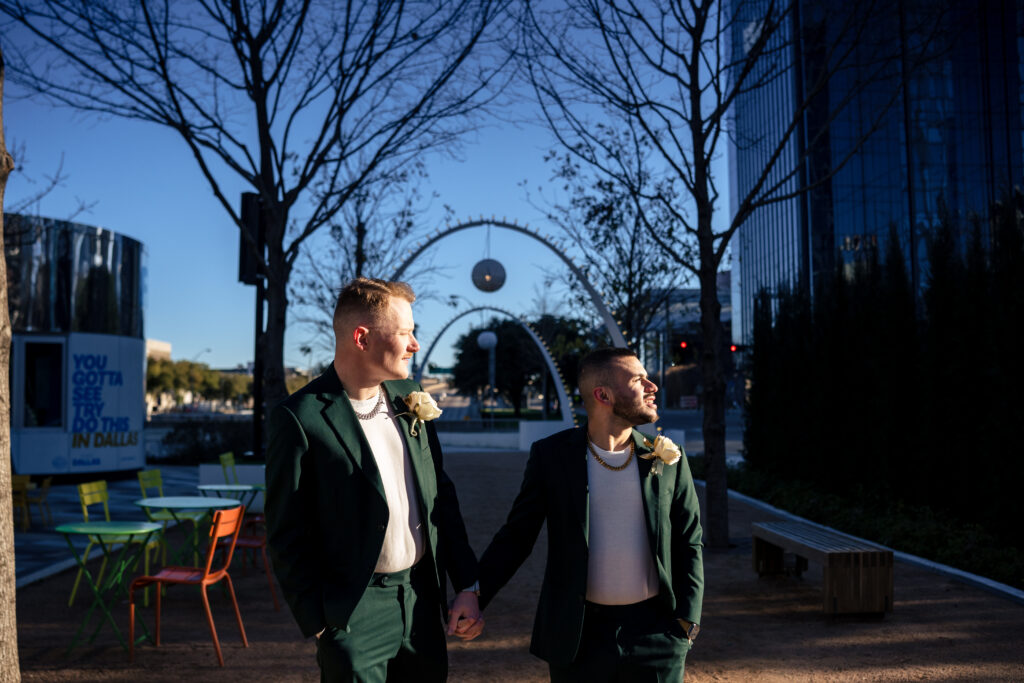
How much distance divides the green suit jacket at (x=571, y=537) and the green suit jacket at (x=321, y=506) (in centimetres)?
58

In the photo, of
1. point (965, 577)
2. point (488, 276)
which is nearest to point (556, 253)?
point (488, 276)

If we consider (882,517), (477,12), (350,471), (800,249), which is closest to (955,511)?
(882,517)

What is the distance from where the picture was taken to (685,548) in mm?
2846

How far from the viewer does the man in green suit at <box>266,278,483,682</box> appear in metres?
2.40

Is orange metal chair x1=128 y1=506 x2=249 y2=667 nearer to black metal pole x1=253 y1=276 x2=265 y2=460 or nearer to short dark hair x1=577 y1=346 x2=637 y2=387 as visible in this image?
short dark hair x1=577 y1=346 x2=637 y2=387

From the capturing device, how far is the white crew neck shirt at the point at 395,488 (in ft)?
8.29

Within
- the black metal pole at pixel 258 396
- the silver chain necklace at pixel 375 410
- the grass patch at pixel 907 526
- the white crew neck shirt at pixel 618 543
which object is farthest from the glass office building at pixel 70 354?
the white crew neck shirt at pixel 618 543

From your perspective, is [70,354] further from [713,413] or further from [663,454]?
[663,454]

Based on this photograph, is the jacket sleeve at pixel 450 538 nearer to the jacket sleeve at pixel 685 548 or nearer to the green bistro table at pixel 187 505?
the jacket sleeve at pixel 685 548

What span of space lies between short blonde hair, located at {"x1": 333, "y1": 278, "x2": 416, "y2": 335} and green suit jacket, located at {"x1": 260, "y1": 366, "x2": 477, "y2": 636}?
0.24m

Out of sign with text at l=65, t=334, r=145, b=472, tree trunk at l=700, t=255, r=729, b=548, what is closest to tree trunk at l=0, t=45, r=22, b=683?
tree trunk at l=700, t=255, r=729, b=548

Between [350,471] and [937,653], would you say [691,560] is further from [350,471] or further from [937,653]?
[937,653]

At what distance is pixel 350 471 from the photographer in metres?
2.48

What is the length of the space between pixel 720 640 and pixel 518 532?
3348mm
